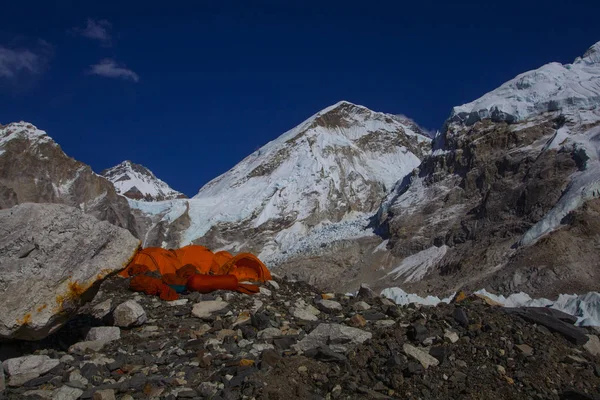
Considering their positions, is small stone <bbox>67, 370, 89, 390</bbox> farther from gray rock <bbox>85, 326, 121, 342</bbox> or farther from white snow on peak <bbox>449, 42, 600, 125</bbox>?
white snow on peak <bbox>449, 42, 600, 125</bbox>

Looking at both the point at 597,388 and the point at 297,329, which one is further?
the point at 297,329

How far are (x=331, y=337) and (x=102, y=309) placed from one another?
3915 millimetres

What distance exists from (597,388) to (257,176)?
95158 millimetres

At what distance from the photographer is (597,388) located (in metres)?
5.41

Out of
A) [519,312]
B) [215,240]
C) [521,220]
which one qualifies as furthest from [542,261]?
[215,240]

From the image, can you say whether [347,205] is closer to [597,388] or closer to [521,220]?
[521,220]

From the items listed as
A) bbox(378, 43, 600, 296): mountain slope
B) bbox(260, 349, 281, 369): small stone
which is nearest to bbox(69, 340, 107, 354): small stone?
bbox(260, 349, 281, 369): small stone

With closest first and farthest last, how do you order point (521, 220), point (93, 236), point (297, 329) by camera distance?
point (93, 236), point (297, 329), point (521, 220)

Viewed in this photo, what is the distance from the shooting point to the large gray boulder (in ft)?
18.9

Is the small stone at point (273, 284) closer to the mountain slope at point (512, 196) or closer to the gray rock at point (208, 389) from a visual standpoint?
the gray rock at point (208, 389)

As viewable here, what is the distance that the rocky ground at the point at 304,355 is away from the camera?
5.17 meters

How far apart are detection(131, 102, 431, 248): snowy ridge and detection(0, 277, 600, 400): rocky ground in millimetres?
73041

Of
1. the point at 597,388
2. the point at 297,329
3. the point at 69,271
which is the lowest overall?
the point at 597,388

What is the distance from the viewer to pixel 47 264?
19.5 feet
